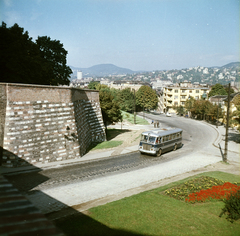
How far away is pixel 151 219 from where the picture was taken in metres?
9.05

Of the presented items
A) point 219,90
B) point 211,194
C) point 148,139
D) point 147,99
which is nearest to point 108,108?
point 148,139

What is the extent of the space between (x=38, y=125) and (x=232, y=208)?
15.5m

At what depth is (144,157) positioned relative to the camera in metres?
22.8

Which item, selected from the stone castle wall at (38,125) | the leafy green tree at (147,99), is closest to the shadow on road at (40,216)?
the stone castle wall at (38,125)

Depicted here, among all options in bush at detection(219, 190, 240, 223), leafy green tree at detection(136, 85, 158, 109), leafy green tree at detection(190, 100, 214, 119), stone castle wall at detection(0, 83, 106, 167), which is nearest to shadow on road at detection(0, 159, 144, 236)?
stone castle wall at detection(0, 83, 106, 167)

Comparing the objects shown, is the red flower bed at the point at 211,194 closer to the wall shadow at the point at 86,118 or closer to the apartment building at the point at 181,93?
the wall shadow at the point at 86,118

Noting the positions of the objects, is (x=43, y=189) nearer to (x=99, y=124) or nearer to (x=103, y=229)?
(x=103, y=229)

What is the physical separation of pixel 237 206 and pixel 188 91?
90.3 meters

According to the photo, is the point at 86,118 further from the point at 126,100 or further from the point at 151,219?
the point at 126,100

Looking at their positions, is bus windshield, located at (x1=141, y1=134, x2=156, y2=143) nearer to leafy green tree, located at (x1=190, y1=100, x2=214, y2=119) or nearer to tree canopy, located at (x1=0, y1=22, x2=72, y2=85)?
tree canopy, located at (x1=0, y1=22, x2=72, y2=85)

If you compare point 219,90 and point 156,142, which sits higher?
point 219,90

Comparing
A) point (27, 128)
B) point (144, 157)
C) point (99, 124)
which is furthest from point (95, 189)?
point (99, 124)

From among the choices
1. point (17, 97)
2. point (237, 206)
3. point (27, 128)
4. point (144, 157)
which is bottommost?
point (144, 157)

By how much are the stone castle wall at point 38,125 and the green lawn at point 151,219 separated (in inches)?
403
